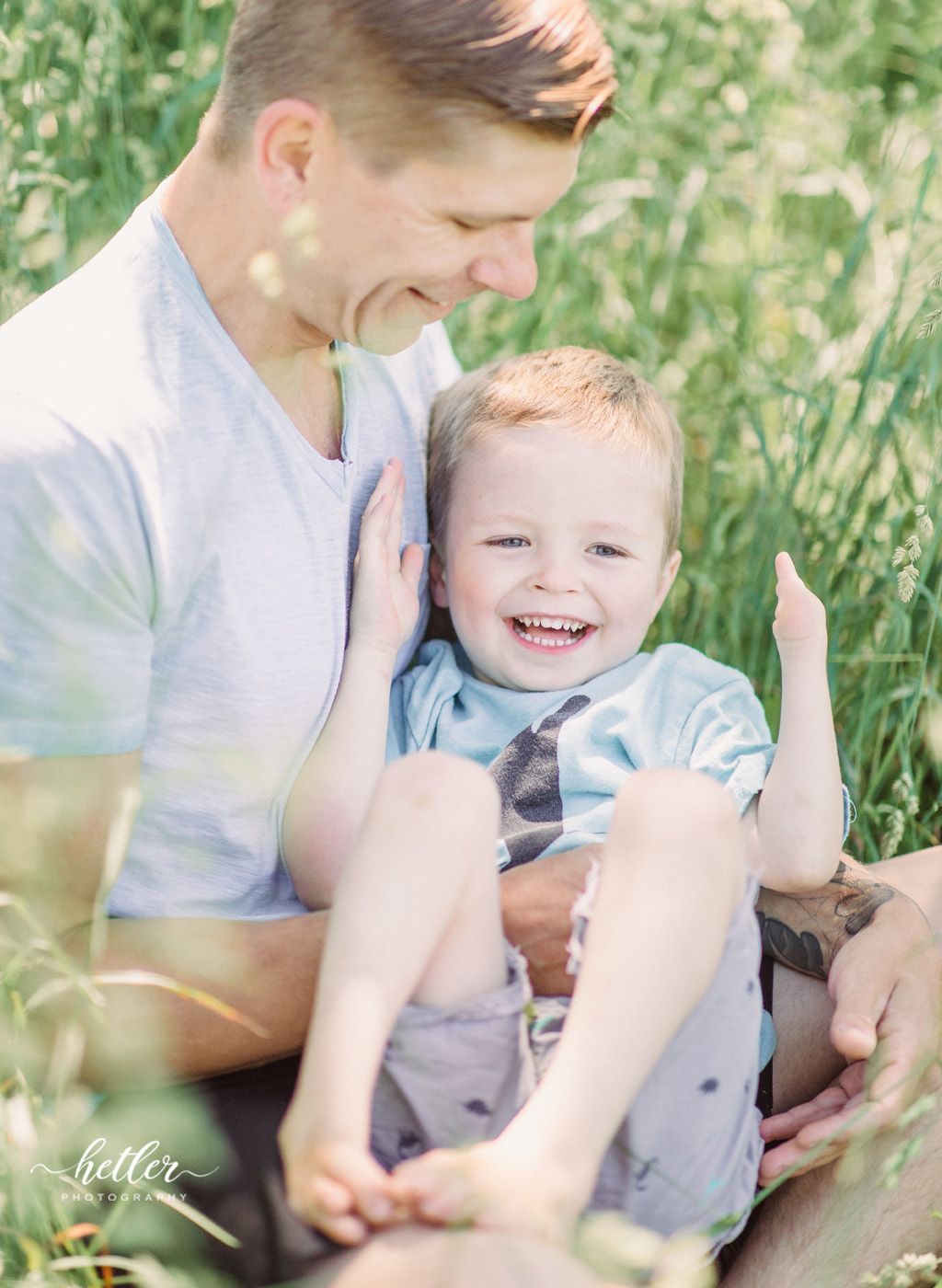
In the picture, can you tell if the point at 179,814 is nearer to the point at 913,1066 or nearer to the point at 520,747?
the point at 520,747

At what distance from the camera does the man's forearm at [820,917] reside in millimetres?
1697

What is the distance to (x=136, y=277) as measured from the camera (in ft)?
4.90

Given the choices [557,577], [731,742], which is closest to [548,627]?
[557,577]

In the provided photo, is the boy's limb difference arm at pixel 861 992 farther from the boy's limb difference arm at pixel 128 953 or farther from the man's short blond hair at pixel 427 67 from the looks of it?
the man's short blond hair at pixel 427 67

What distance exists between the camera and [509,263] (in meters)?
1.54

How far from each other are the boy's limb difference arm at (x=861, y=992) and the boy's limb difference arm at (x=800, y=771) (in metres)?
0.12

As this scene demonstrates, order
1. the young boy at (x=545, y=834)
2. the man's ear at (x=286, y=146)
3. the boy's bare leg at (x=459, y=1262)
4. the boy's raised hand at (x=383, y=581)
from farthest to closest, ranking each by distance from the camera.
A: the boy's raised hand at (x=383, y=581)
the man's ear at (x=286, y=146)
the young boy at (x=545, y=834)
the boy's bare leg at (x=459, y=1262)

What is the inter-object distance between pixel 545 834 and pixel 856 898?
1.53 ft

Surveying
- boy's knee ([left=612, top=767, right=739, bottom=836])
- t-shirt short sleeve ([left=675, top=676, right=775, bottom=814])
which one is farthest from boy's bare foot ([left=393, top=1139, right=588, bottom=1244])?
t-shirt short sleeve ([left=675, top=676, right=775, bottom=814])

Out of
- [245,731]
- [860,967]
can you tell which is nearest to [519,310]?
[245,731]

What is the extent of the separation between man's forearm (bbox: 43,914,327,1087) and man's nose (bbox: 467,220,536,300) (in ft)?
2.82

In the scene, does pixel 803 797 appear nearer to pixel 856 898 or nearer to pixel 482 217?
pixel 856 898

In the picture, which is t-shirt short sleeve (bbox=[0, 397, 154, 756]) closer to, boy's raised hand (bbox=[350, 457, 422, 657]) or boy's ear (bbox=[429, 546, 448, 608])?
boy's raised hand (bbox=[350, 457, 422, 657])

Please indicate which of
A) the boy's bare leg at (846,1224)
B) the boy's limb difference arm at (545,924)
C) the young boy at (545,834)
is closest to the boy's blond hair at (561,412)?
the young boy at (545,834)
